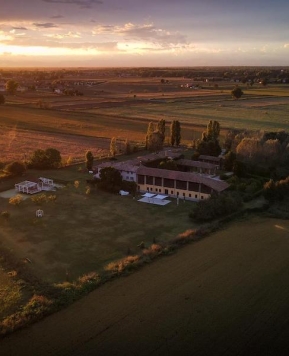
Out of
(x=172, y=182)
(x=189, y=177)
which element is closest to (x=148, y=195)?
(x=172, y=182)

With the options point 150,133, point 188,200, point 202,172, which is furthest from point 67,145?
point 188,200

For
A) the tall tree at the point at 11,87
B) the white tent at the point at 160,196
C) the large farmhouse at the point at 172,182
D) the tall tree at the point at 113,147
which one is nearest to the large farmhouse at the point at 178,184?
the large farmhouse at the point at 172,182

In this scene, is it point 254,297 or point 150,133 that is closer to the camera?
point 254,297

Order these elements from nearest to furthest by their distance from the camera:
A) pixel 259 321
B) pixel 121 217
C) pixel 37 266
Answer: pixel 259 321, pixel 37 266, pixel 121 217

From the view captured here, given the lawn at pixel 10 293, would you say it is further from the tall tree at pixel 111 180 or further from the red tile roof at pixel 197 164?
the red tile roof at pixel 197 164

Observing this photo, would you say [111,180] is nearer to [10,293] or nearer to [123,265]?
[123,265]

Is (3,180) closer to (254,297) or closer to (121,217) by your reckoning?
(121,217)
